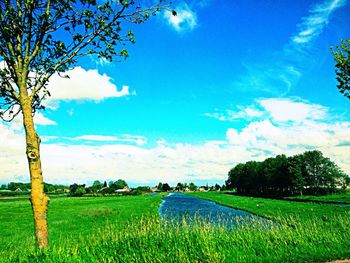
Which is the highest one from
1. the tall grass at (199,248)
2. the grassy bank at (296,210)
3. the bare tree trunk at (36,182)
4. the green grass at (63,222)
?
the bare tree trunk at (36,182)

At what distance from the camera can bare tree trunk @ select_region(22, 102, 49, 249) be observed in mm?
10273

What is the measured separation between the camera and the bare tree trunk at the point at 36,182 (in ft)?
33.7

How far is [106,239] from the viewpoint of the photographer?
14938 mm

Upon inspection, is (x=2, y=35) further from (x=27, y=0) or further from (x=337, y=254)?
(x=337, y=254)

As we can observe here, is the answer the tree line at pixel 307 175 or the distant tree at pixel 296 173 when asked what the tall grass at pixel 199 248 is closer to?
the distant tree at pixel 296 173

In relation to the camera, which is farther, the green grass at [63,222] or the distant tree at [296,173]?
the distant tree at [296,173]

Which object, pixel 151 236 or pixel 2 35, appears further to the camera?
pixel 151 236

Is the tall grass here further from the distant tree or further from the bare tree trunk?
the distant tree

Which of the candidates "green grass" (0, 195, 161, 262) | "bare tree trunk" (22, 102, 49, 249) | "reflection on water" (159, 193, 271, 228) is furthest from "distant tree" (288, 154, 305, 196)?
"bare tree trunk" (22, 102, 49, 249)

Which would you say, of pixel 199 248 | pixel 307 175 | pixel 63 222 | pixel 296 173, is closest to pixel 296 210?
pixel 63 222

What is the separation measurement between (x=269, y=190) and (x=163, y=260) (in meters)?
149

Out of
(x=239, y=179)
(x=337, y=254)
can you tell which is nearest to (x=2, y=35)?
(x=337, y=254)

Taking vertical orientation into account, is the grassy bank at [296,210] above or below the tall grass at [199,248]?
below

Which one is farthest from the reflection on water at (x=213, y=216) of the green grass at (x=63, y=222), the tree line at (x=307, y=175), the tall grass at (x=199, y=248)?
the tree line at (x=307, y=175)
